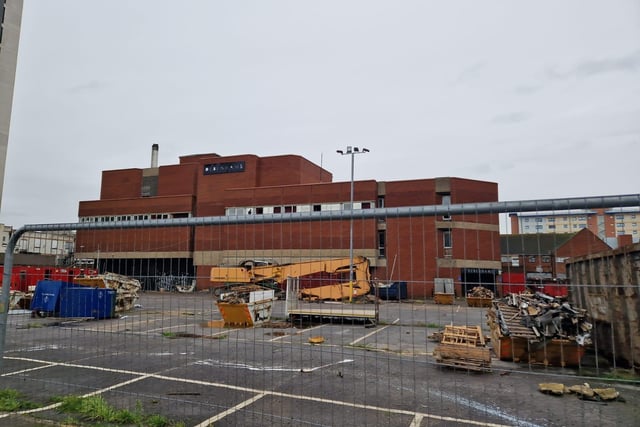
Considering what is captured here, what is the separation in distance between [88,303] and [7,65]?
115ft

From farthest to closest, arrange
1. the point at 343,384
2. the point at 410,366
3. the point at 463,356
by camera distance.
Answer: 1. the point at 410,366
2. the point at 463,356
3. the point at 343,384

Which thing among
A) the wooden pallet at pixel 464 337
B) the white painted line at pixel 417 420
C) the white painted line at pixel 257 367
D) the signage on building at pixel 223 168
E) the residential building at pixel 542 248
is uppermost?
the signage on building at pixel 223 168

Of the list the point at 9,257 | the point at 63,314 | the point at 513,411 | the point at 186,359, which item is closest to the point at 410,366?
the point at 513,411

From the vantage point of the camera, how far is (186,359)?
9.91 metres

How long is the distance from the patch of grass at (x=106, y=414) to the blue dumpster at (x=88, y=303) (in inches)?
513

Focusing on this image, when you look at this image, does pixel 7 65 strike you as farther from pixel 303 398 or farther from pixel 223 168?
pixel 303 398

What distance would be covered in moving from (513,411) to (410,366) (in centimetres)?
346

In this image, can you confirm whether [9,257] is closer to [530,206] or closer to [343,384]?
[343,384]

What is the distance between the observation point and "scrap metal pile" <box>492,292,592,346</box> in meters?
9.30

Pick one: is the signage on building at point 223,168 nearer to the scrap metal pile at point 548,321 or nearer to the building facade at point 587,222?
the scrap metal pile at point 548,321

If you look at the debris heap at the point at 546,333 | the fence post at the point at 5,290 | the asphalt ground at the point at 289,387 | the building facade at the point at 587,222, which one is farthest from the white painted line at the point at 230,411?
the debris heap at the point at 546,333

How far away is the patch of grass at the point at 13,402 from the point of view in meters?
5.71

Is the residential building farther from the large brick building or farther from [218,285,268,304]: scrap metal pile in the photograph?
[218,285,268,304]: scrap metal pile

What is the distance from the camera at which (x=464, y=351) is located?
29.2 ft
